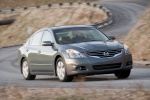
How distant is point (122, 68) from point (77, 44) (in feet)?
4.22

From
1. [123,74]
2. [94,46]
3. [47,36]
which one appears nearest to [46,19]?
[47,36]

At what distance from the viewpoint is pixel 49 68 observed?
618 inches

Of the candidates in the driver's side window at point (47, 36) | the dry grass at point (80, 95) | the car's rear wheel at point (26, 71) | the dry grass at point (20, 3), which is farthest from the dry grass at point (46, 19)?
the dry grass at point (80, 95)

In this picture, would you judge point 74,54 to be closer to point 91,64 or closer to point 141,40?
point 91,64

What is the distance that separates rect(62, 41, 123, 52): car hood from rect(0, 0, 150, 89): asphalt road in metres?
0.81

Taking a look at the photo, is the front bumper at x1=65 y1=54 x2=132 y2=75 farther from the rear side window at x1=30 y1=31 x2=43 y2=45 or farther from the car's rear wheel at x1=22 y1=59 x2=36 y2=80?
the car's rear wheel at x1=22 y1=59 x2=36 y2=80

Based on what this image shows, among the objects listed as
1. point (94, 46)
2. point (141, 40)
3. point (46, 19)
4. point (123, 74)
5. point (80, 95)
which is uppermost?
point (80, 95)

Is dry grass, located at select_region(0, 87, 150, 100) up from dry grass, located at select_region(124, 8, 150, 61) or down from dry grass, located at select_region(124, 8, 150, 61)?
up

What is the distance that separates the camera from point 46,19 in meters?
59.8

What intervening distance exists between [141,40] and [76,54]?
336 inches

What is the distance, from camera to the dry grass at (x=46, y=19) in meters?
53.1

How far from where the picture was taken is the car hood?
1454 centimetres

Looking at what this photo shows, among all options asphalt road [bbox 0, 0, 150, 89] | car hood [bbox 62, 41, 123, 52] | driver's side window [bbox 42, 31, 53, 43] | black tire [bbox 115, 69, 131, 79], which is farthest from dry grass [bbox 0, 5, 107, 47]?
car hood [bbox 62, 41, 123, 52]

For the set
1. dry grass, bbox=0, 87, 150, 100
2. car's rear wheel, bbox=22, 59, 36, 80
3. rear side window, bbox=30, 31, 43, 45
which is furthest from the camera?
car's rear wheel, bbox=22, 59, 36, 80
